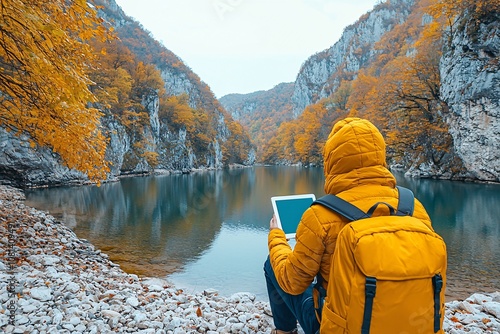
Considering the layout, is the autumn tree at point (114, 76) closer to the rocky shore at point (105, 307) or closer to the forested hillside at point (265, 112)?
the rocky shore at point (105, 307)

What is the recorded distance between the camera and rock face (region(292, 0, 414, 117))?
10219cm

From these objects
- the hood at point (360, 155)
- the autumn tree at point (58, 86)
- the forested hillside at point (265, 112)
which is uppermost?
the forested hillside at point (265, 112)

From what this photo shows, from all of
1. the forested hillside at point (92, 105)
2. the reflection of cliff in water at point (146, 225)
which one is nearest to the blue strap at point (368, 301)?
the forested hillside at point (92, 105)

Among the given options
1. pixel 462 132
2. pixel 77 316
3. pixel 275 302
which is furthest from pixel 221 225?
pixel 462 132

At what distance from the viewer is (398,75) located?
3247 centimetres

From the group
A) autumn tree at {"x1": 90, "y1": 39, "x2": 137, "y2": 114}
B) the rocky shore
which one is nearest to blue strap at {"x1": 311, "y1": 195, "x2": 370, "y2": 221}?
the rocky shore

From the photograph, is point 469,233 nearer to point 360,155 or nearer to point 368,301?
point 360,155

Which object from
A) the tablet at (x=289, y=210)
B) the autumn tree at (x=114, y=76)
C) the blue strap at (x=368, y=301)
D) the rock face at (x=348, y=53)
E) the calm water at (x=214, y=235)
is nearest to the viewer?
the blue strap at (x=368, y=301)

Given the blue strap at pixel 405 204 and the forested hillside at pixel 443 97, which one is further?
the forested hillside at pixel 443 97

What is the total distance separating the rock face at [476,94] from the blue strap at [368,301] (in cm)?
2587

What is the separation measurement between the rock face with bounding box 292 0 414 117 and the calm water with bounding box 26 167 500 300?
3724 inches

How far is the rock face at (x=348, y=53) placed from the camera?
102 meters

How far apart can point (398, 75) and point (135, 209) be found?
29.9 m

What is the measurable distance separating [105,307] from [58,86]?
3.06 meters
